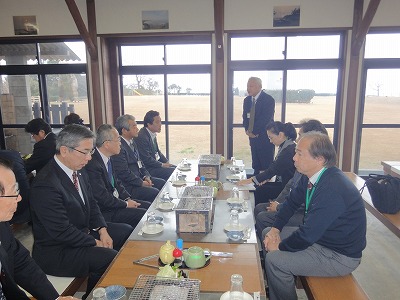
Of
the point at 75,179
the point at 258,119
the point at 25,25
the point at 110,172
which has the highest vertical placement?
the point at 25,25

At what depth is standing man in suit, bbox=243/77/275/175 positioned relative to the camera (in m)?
5.20

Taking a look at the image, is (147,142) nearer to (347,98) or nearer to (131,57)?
(131,57)

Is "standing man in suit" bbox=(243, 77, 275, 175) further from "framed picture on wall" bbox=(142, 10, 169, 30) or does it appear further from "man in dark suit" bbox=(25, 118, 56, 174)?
"man in dark suit" bbox=(25, 118, 56, 174)

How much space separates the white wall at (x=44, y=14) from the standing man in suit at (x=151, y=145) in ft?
7.34

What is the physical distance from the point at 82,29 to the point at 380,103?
505cm

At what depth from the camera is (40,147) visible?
12.6 feet

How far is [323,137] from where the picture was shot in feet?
7.54

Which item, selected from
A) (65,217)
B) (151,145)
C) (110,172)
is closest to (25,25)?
(151,145)

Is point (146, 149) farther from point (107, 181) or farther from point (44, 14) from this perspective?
point (44, 14)

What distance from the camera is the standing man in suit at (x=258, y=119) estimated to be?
17.0 feet

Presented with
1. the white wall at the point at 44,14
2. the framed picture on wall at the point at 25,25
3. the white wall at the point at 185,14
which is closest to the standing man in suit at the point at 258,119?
the white wall at the point at 185,14

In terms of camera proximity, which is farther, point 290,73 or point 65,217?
point 290,73

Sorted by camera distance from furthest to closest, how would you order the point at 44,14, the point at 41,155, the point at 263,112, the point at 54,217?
the point at 44,14 → the point at 263,112 → the point at 41,155 → the point at 54,217

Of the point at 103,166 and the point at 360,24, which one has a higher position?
the point at 360,24
